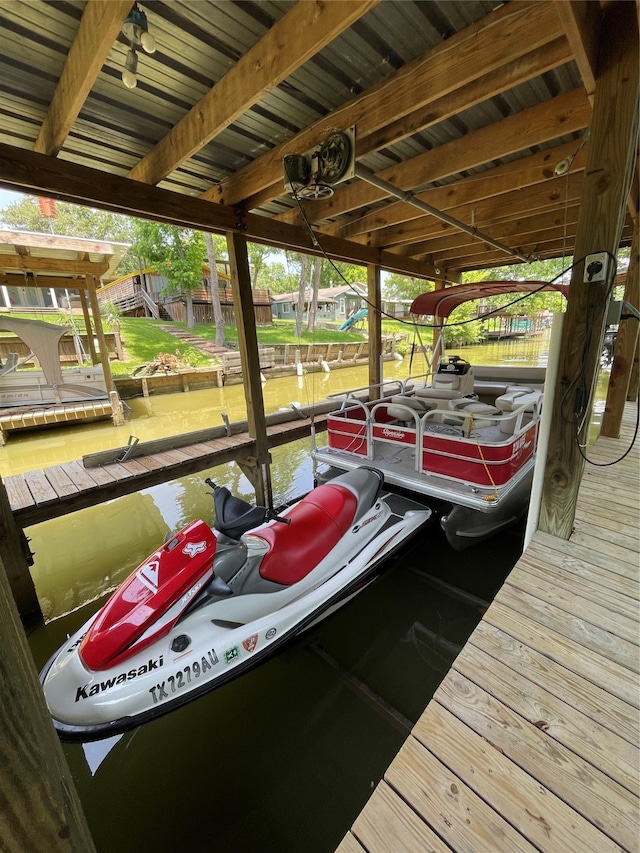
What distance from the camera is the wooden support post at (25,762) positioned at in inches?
19.0

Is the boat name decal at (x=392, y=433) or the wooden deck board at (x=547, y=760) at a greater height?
the boat name decal at (x=392, y=433)

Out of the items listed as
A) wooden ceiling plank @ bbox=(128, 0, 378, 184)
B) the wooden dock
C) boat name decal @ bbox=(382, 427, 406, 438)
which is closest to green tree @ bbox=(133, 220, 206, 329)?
wooden ceiling plank @ bbox=(128, 0, 378, 184)

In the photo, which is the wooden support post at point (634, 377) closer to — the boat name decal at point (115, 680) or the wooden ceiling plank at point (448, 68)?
the wooden ceiling plank at point (448, 68)

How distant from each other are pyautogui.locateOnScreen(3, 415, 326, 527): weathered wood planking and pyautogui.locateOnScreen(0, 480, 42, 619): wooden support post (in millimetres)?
186

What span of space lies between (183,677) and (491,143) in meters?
4.05

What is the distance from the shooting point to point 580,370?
1910 mm

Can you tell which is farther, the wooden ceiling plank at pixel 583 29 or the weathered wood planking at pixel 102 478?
the weathered wood planking at pixel 102 478

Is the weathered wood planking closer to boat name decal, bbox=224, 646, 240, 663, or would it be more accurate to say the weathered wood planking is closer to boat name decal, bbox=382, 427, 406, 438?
boat name decal, bbox=382, 427, 406, 438

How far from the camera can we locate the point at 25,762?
0.50 meters

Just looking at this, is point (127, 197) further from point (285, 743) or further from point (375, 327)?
point (285, 743)

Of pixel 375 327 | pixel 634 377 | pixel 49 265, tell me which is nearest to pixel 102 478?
pixel 375 327

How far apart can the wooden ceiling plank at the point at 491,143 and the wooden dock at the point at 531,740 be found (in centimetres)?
288

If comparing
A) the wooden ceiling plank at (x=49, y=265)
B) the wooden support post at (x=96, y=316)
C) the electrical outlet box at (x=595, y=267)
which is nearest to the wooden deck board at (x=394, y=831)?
the electrical outlet box at (x=595, y=267)

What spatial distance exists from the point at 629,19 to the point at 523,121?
97 cm
